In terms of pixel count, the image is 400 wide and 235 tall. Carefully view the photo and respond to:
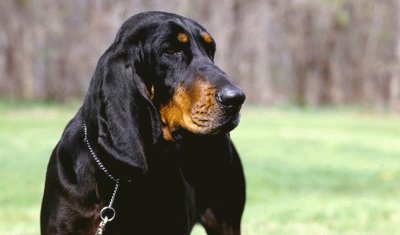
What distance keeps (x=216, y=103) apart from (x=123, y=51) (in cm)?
58

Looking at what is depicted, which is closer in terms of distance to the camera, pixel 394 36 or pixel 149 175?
pixel 149 175

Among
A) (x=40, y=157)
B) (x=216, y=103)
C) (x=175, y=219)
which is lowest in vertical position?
(x=40, y=157)

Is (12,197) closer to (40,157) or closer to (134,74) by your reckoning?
(40,157)

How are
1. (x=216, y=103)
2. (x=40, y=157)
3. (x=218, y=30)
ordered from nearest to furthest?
(x=216, y=103) → (x=40, y=157) → (x=218, y=30)

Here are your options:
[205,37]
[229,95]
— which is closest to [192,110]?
[229,95]

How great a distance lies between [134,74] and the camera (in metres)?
3.96

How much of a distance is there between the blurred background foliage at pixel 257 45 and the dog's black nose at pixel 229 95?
26021 millimetres

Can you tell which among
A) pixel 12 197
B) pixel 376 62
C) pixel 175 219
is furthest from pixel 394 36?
pixel 175 219

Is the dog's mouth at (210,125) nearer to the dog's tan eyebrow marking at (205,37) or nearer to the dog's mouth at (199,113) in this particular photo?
the dog's mouth at (199,113)

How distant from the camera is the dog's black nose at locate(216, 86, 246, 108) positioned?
3.73m

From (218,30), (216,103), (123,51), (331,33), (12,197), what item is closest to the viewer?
(216,103)

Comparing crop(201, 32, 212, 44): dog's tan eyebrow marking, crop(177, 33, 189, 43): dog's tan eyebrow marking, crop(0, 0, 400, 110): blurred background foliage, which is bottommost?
crop(0, 0, 400, 110): blurred background foliage

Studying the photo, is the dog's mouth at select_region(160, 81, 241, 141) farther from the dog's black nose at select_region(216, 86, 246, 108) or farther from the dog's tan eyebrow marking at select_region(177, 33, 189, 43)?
the dog's tan eyebrow marking at select_region(177, 33, 189, 43)

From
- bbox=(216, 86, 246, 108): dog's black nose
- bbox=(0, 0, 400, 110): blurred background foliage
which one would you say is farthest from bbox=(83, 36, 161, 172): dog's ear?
bbox=(0, 0, 400, 110): blurred background foliage
